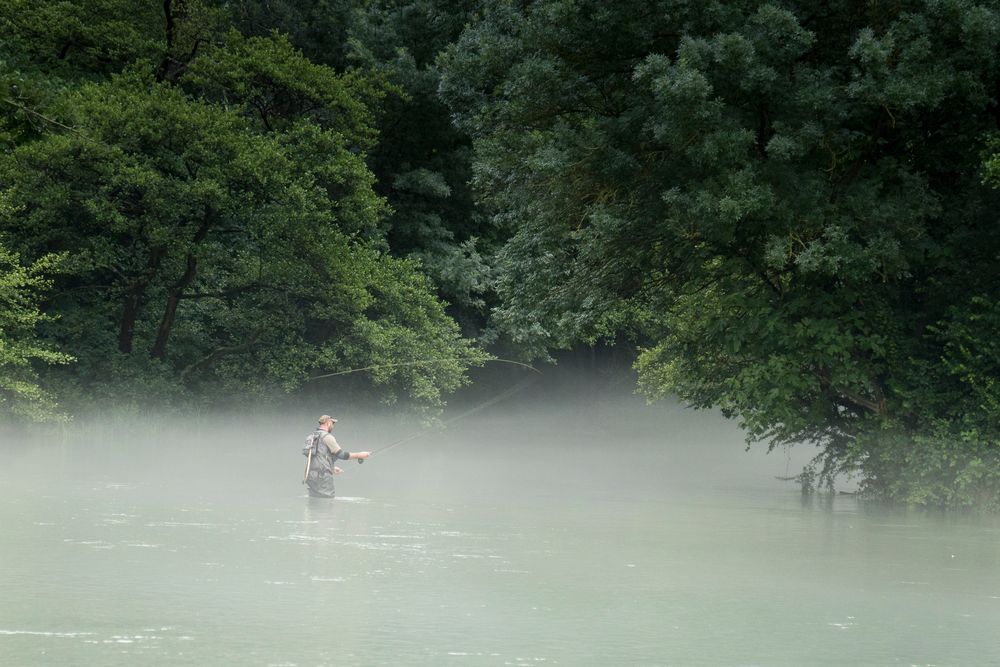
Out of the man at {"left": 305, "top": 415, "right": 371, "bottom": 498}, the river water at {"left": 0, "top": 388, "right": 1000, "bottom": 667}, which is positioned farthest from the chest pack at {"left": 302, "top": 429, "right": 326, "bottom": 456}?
the river water at {"left": 0, "top": 388, "right": 1000, "bottom": 667}

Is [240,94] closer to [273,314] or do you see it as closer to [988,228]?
[273,314]

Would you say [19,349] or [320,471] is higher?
[19,349]

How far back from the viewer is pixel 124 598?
13281mm

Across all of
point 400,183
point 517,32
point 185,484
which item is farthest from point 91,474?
point 400,183

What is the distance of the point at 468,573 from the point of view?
16.2 meters

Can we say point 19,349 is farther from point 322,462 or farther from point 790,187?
point 790,187

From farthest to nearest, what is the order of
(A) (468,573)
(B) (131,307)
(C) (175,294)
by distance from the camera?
1. (B) (131,307)
2. (C) (175,294)
3. (A) (468,573)

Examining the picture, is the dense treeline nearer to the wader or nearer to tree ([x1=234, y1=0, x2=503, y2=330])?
tree ([x1=234, y1=0, x2=503, y2=330])

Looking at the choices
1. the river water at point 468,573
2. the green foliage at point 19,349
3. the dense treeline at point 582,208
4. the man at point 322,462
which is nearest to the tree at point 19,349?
the green foliage at point 19,349

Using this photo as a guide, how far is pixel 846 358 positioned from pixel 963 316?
7.23 feet

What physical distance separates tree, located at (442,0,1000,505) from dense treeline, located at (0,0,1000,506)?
63 millimetres

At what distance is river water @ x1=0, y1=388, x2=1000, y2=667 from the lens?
37.3 ft

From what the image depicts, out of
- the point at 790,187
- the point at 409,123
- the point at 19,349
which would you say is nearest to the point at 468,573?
the point at 790,187

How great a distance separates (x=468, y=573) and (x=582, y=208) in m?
14.1
